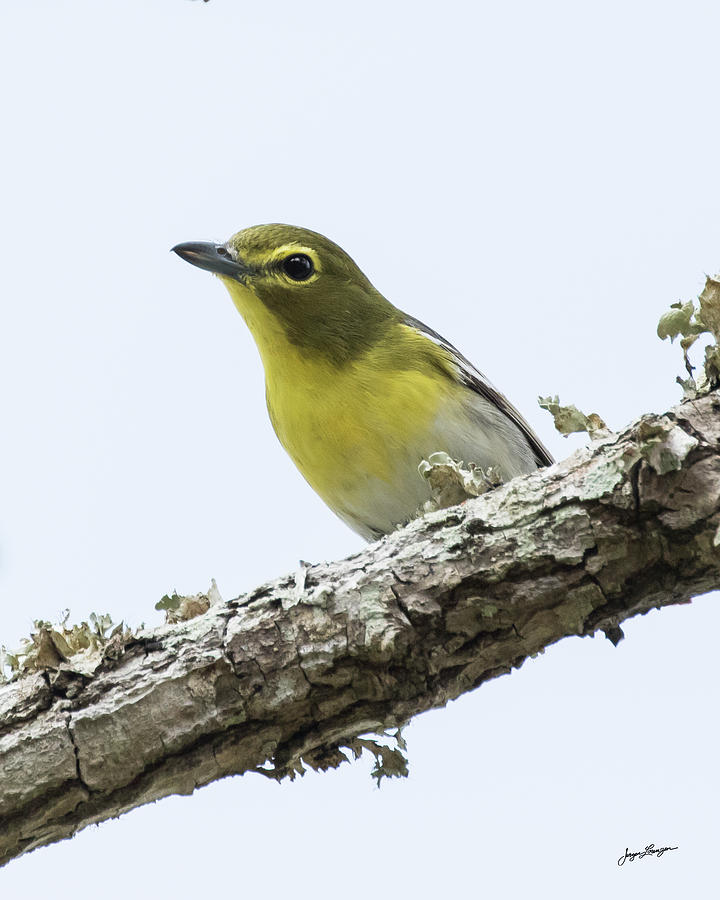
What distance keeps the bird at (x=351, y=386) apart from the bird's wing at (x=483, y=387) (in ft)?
0.04

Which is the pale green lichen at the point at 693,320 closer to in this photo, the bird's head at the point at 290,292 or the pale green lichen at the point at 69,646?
the pale green lichen at the point at 69,646

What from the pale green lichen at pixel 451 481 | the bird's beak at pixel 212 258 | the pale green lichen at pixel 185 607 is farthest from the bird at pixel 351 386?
the pale green lichen at pixel 185 607

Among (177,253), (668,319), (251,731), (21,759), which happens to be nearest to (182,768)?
(251,731)

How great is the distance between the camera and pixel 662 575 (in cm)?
305

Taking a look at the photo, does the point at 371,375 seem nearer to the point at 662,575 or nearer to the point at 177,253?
the point at 177,253

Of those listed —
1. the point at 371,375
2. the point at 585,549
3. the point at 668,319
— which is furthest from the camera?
the point at 371,375

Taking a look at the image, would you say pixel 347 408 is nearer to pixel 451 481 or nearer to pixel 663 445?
pixel 451 481

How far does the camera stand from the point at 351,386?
4953mm

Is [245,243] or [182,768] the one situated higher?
[245,243]

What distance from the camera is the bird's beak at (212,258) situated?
5270 millimetres

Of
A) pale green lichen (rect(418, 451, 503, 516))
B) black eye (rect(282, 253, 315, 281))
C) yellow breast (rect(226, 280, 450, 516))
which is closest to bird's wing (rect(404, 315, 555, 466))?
yellow breast (rect(226, 280, 450, 516))

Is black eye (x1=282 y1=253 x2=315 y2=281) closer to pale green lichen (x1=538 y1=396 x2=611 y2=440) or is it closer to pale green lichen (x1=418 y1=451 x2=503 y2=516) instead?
pale green lichen (x1=418 y1=451 x2=503 y2=516)

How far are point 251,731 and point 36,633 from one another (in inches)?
32.7

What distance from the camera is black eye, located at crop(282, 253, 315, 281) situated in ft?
17.6
